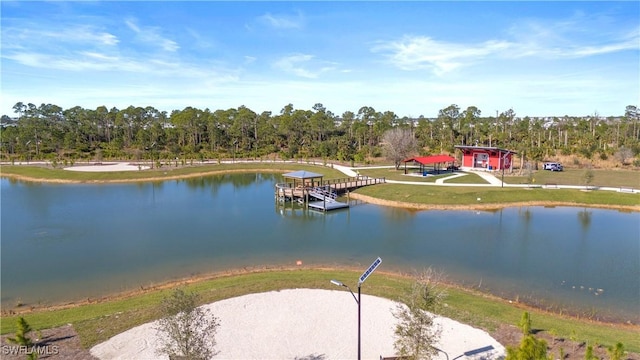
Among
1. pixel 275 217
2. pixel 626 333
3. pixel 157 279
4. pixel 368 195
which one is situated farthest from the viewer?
pixel 368 195

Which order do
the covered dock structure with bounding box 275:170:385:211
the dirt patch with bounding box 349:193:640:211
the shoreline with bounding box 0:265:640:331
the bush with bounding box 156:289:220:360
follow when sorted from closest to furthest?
the bush with bounding box 156:289:220:360 < the shoreline with bounding box 0:265:640:331 < the dirt patch with bounding box 349:193:640:211 < the covered dock structure with bounding box 275:170:385:211

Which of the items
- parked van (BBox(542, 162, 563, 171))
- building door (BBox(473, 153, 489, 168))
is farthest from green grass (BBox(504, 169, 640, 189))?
building door (BBox(473, 153, 489, 168))

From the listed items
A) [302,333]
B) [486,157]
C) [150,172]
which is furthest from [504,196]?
[150,172]

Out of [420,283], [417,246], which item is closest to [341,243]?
[417,246]

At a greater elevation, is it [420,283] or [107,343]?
[420,283]

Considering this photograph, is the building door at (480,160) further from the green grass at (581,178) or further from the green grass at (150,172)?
the green grass at (150,172)

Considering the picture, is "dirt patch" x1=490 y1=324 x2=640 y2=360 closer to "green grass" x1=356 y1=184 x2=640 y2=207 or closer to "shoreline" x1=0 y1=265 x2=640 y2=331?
"shoreline" x1=0 y1=265 x2=640 y2=331

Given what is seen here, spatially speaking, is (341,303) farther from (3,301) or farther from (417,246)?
(3,301)
